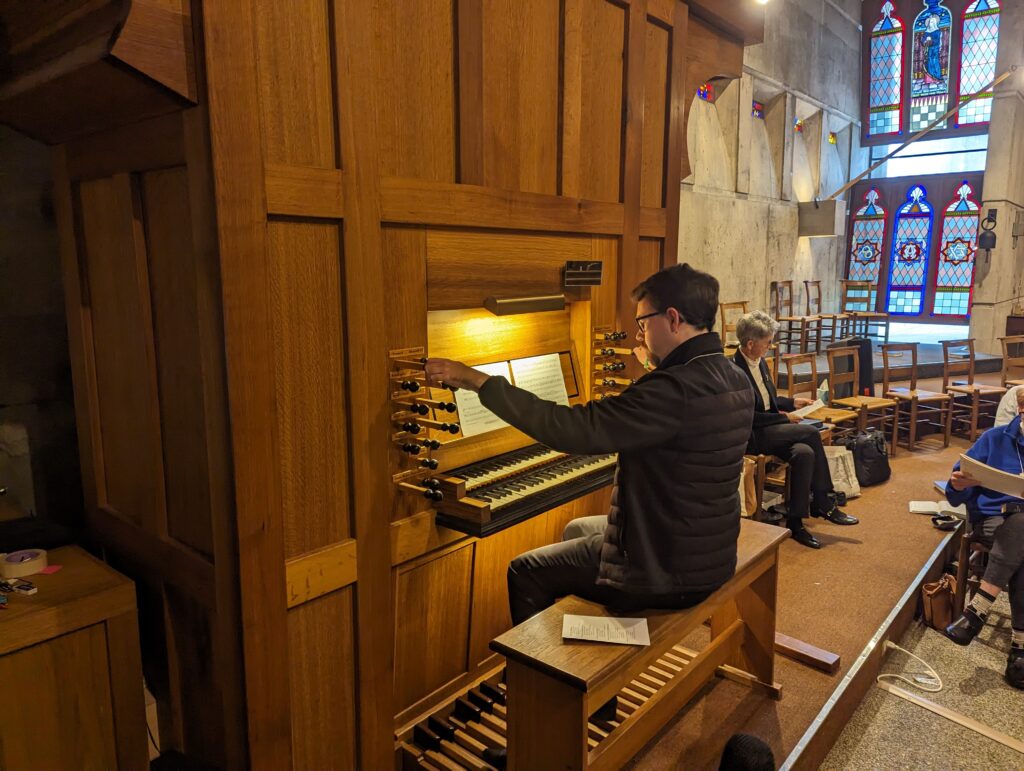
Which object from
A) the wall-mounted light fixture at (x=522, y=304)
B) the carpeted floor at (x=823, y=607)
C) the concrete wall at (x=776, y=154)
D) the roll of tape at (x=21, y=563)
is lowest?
the carpeted floor at (x=823, y=607)

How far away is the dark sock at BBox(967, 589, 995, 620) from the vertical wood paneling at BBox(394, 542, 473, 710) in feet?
9.06

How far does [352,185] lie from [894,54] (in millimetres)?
15066

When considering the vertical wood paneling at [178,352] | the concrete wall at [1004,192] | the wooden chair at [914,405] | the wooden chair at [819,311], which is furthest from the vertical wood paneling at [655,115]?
the concrete wall at [1004,192]

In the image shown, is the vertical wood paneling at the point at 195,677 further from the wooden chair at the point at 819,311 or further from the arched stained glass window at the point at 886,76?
the arched stained glass window at the point at 886,76

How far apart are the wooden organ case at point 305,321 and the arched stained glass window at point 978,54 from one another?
517 inches

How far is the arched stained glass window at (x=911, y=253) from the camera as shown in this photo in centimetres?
1341

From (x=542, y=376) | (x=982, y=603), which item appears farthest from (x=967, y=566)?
(x=542, y=376)

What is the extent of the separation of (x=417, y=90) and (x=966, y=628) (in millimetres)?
3809

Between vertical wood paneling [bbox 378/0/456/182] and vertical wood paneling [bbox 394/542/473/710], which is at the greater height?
vertical wood paneling [bbox 378/0/456/182]

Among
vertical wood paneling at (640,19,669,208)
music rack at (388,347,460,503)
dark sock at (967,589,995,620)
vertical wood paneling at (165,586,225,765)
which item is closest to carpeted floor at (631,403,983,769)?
dark sock at (967,589,995,620)

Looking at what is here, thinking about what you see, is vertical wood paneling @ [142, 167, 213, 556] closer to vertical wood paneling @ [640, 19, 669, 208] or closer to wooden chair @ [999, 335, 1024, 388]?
vertical wood paneling @ [640, 19, 669, 208]

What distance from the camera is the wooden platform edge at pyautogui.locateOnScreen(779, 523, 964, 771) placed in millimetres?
2613

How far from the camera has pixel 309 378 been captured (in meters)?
2.00

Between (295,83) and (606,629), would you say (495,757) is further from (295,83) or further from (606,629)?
(295,83)
